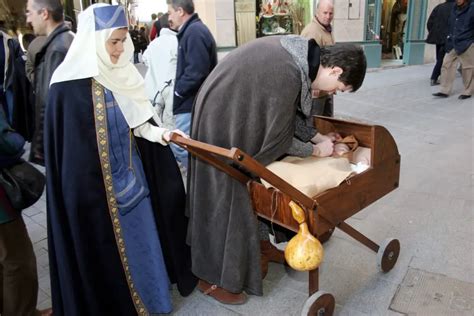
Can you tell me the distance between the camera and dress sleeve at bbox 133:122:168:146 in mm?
2066

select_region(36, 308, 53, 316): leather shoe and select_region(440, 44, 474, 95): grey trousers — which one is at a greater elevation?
select_region(440, 44, 474, 95): grey trousers

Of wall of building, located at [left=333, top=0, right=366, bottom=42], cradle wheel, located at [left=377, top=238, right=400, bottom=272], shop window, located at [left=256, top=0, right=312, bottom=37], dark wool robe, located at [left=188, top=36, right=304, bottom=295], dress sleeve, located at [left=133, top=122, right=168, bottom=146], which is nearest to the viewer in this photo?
dark wool robe, located at [left=188, top=36, right=304, bottom=295]

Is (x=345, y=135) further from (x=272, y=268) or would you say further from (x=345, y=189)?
(x=272, y=268)

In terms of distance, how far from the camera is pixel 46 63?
274 centimetres

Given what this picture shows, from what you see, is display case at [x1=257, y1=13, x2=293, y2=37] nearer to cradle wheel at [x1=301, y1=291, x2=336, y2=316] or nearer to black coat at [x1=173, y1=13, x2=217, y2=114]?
black coat at [x1=173, y1=13, x2=217, y2=114]

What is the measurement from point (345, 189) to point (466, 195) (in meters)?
2.29

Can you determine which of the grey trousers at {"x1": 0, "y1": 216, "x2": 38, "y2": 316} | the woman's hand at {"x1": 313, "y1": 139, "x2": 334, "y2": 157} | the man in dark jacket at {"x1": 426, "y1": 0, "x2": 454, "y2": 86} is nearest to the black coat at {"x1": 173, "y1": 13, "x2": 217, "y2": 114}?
the woman's hand at {"x1": 313, "y1": 139, "x2": 334, "y2": 157}

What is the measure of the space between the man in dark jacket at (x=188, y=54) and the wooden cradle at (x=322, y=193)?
5.28 ft

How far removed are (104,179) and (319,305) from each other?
1251 millimetres

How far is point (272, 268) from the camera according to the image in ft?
9.44

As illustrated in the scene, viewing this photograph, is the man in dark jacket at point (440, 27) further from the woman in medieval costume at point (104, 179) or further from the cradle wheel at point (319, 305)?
the woman in medieval costume at point (104, 179)

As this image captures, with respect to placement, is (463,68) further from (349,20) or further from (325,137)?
(325,137)

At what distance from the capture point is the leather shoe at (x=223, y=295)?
2496 mm

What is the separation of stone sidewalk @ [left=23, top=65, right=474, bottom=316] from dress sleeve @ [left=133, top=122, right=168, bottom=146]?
108 cm
